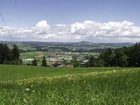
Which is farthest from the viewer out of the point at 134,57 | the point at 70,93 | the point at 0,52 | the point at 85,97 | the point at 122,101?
the point at 0,52

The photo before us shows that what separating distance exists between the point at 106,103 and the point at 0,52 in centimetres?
13300

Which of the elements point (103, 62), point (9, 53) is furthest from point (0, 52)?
point (103, 62)

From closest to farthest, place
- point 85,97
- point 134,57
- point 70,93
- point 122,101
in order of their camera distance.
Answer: point 122,101 < point 85,97 < point 70,93 < point 134,57

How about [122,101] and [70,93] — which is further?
[70,93]

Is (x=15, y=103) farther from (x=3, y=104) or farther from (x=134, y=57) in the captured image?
(x=134, y=57)

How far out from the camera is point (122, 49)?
125 metres

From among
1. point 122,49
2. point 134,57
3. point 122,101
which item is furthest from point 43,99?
point 122,49

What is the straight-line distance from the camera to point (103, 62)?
405ft

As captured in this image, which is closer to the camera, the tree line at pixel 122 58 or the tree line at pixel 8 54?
the tree line at pixel 122 58

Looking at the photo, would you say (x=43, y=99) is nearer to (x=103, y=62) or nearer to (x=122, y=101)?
(x=122, y=101)

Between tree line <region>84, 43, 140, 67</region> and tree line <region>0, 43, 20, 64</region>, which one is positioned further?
tree line <region>0, 43, 20, 64</region>

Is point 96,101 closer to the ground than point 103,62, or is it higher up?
higher up

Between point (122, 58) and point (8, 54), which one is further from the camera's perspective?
point (8, 54)

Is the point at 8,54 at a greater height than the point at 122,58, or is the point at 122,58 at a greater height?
the point at 122,58
